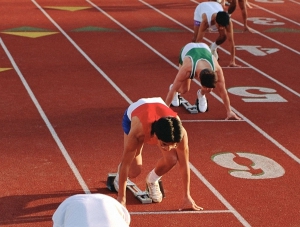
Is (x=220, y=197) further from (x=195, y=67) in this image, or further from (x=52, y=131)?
(x=52, y=131)

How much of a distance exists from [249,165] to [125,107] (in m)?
2.94

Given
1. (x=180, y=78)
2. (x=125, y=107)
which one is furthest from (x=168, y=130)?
(x=125, y=107)

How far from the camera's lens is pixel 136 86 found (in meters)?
→ 14.1

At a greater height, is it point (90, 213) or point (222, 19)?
point (90, 213)

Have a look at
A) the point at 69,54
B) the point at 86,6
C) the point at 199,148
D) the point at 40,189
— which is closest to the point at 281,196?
the point at 199,148

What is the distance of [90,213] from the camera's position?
4.35 metres

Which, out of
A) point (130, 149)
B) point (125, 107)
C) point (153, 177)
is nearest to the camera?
point (130, 149)

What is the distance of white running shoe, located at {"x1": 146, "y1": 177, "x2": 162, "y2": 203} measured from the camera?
8.97m

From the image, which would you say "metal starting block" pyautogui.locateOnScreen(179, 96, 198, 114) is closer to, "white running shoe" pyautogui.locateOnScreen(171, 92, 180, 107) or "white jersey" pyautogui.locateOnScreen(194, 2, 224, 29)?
"white running shoe" pyautogui.locateOnScreen(171, 92, 180, 107)

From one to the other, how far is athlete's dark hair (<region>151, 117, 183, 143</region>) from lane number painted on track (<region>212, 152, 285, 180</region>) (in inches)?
116

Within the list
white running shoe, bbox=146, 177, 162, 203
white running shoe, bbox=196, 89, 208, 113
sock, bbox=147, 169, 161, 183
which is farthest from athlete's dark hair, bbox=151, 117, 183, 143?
white running shoe, bbox=196, 89, 208, 113

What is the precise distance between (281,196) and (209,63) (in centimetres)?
260

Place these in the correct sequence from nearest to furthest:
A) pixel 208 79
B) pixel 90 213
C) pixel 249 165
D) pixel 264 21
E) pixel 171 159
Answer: pixel 90 213
pixel 171 159
pixel 249 165
pixel 208 79
pixel 264 21

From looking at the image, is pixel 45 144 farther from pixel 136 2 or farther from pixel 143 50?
pixel 136 2
